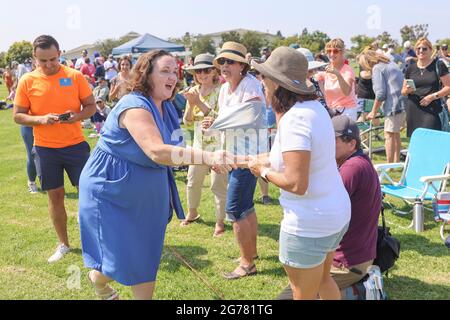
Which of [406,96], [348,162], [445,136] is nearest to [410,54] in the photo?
[406,96]

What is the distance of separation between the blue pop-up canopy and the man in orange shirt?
20.4 m

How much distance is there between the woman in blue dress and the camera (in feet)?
8.38

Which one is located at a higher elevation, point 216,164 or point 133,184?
point 216,164

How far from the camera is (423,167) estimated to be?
530 centimetres

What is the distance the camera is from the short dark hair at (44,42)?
3.95m

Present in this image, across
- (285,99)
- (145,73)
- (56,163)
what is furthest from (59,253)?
(285,99)

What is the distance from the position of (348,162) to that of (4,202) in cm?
505

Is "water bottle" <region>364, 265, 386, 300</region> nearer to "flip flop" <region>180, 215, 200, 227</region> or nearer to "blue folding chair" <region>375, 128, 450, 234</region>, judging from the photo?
"blue folding chair" <region>375, 128, 450, 234</region>

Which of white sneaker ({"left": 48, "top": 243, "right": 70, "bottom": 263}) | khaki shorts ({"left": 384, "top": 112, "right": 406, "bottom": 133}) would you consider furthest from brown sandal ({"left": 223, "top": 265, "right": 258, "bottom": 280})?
khaki shorts ({"left": 384, "top": 112, "right": 406, "bottom": 133})

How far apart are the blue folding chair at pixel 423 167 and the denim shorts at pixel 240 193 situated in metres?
2.04

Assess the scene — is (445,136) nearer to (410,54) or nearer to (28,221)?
(28,221)

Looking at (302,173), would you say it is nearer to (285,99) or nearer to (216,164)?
(285,99)

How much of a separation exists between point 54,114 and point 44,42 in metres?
0.61

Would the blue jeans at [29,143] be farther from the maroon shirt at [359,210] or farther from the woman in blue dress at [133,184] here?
the maroon shirt at [359,210]
